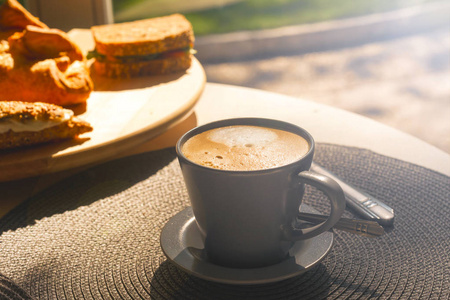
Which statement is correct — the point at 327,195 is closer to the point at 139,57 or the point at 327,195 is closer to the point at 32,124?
the point at 32,124

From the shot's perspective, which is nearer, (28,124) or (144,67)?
(28,124)

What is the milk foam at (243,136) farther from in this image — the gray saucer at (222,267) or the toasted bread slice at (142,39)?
the toasted bread slice at (142,39)

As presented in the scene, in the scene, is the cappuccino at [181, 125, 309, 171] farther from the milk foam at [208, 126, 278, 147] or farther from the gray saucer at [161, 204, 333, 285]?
the gray saucer at [161, 204, 333, 285]

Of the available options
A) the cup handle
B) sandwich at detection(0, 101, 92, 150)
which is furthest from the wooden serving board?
the cup handle

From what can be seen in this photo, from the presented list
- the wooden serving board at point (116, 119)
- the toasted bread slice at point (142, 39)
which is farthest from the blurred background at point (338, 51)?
the wooden serving board at point (116, 119)

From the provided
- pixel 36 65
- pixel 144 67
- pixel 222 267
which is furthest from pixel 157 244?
pixel 144 67

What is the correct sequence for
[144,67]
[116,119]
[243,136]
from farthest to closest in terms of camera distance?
[144,67]
[116,119]
[243,136]
